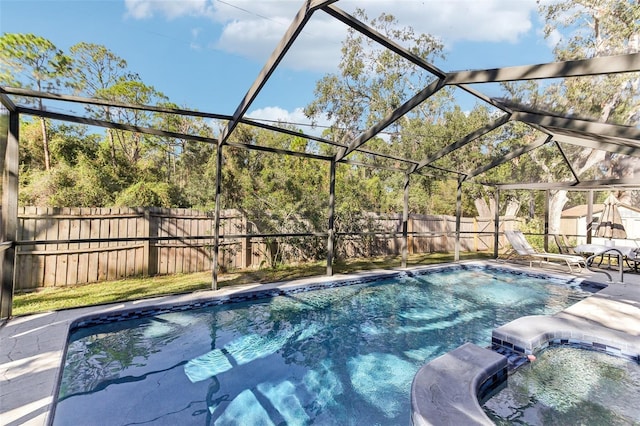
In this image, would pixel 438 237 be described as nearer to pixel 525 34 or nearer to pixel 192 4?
pixel 525 34

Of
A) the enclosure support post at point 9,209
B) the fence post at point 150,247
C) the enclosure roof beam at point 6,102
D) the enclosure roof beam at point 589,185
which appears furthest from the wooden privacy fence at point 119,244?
the enclosure roof beam at point 589,185

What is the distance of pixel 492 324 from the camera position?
201 inches

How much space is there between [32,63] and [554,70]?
1348cm

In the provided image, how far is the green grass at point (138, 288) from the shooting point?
16.8 ft

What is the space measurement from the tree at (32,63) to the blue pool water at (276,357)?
9072mm

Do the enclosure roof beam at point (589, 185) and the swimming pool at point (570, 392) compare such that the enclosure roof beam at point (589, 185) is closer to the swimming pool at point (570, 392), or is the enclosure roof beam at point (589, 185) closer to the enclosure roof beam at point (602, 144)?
the enclosure roof beam at point (602, 144)

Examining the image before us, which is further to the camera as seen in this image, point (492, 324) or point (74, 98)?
point (492, 324)

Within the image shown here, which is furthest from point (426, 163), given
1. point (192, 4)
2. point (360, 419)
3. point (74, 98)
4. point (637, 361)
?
point (192, 4)

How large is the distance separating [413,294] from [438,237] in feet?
24.3

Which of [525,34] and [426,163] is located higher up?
[525,34]

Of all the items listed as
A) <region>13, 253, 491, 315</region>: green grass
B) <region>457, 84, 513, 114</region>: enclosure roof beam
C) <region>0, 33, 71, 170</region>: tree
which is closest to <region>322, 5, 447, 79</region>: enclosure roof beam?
<region>457, 84, 513, 114</region>: enclosure roof beam

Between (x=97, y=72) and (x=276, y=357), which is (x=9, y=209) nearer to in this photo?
(x=276, y=357)

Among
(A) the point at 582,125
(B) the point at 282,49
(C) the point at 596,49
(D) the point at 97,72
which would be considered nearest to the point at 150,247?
(B) the point at 282,49

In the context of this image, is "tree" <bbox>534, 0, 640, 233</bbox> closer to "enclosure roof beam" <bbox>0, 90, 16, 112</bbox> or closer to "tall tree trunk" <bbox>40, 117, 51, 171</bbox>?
"enclosure roof beam" <bbox>0, 90, 16, 112</bbox>
